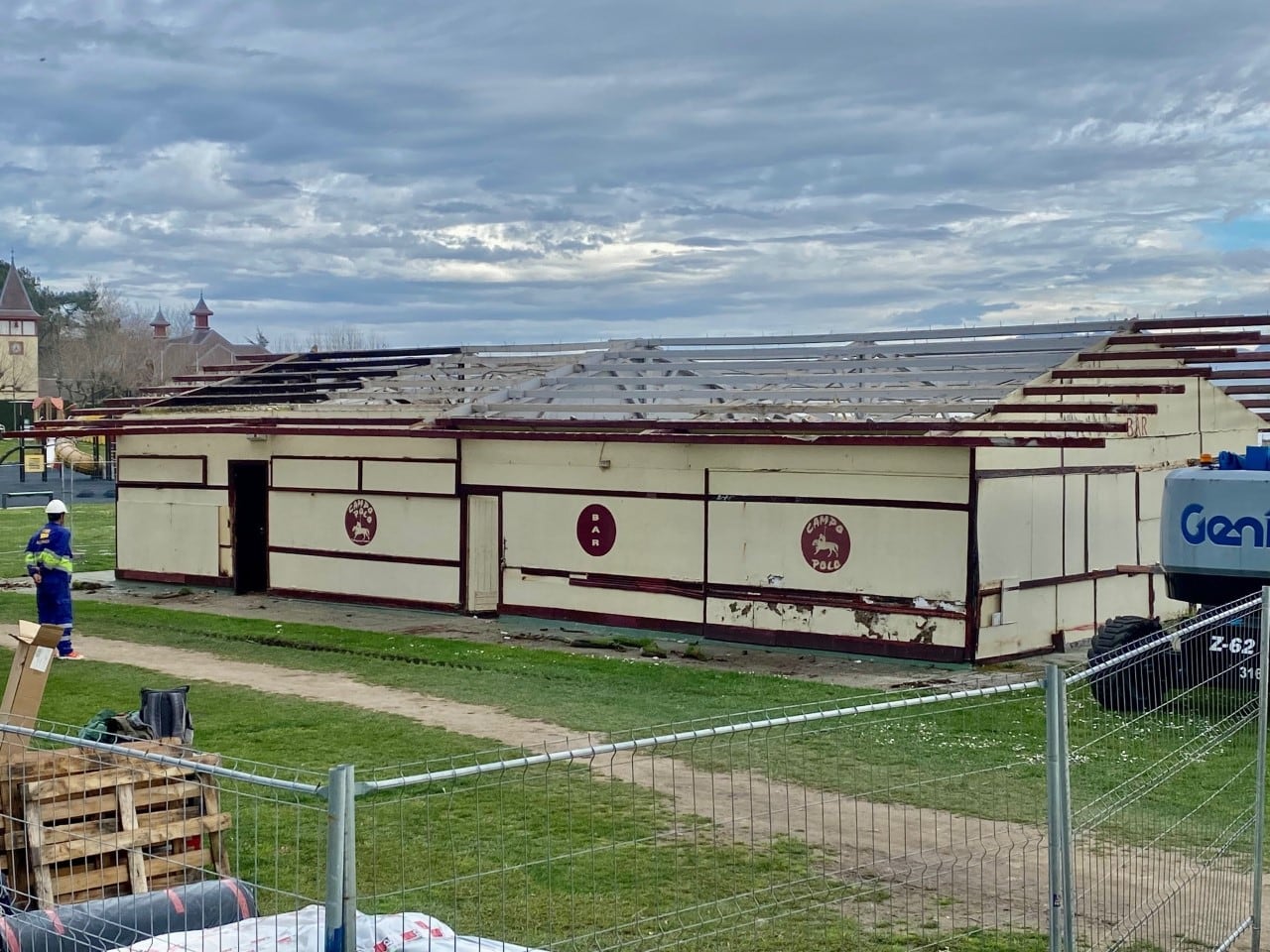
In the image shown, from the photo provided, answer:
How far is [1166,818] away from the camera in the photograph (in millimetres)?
8773

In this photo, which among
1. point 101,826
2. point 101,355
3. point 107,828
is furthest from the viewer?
point 101,355

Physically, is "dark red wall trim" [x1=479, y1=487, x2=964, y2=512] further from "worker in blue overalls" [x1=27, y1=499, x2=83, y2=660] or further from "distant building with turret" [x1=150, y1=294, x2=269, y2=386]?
"distant building with turret" [x1=150, y1=294, x2=269, y2=386]

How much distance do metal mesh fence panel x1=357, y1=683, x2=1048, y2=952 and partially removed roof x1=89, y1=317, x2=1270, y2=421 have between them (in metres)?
6.94

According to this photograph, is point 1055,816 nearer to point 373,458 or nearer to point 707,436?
point 707,436

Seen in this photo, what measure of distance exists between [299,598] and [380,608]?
190 cm

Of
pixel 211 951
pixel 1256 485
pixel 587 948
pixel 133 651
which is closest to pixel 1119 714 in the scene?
pixel 1256 485

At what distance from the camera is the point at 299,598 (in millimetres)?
24031

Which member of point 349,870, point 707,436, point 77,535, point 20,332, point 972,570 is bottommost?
point 77,535

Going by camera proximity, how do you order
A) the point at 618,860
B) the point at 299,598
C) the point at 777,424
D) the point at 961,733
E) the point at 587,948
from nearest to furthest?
the point at 587,948 < the point at 618,860 < the point at 961,733 < the point at 777,424 < the point at 299,598

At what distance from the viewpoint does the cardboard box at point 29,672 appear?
33.0ft

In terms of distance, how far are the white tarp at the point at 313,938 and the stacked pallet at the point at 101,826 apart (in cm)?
183

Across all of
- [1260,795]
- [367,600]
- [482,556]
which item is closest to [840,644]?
[482,556]

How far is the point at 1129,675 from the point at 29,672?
9.09 meters

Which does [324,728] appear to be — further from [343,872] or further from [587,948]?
[343,872]
